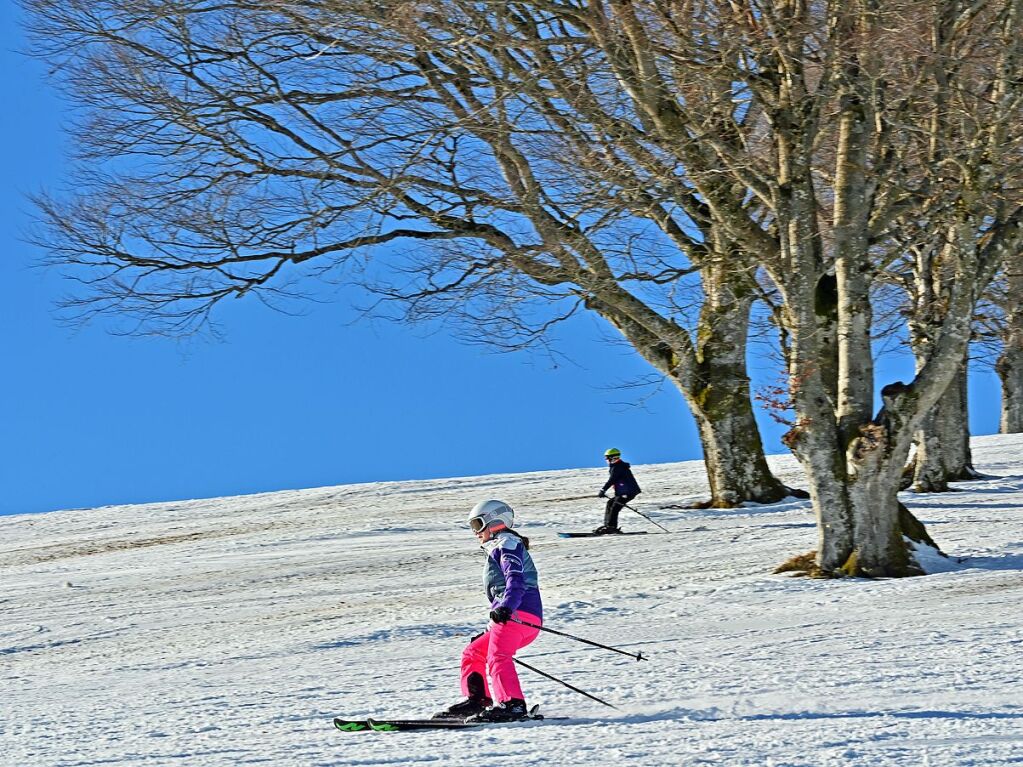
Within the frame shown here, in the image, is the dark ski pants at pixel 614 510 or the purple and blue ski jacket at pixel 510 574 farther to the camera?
the dark ski pants at pixel 614 510

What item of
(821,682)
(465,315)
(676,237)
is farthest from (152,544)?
(821,682)

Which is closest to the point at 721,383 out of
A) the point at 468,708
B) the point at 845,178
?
the point at 845,178

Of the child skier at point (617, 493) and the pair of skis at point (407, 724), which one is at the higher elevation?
the child skier at point (617, 493)

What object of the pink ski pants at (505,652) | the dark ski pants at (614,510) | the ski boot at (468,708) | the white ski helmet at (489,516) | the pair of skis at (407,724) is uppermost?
the white ski helmet at (489,516)

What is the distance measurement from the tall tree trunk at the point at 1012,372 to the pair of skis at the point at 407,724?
26003 mm

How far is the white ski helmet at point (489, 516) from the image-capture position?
750 centimetres

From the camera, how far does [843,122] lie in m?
13.9

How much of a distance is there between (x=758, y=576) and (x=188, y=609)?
677 cm

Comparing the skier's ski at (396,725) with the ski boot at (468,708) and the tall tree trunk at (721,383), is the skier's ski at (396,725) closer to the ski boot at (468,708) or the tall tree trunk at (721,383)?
the ski boot at (468,708)

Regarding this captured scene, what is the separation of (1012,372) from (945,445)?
44.7 ft

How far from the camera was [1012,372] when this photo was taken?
116 ft

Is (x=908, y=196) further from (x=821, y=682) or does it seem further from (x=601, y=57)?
(x=821, y=682)

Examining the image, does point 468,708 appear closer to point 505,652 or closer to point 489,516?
point 505,652

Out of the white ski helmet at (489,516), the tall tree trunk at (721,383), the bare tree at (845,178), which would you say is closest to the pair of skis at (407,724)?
the white ski helmet at (489,516)
